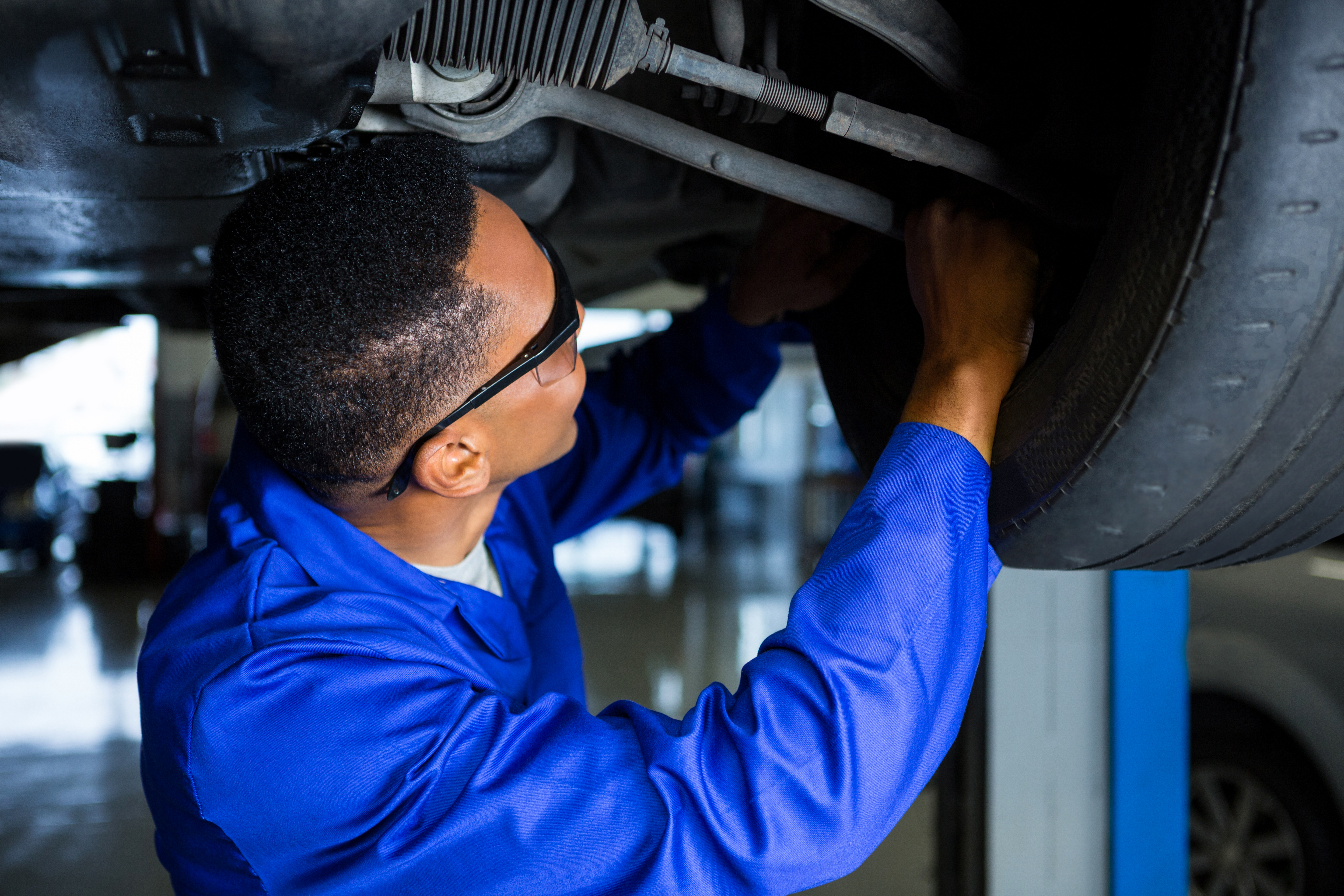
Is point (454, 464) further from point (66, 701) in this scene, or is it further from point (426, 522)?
point (66, 701)

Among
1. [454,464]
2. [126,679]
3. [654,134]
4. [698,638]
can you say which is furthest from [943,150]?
[126,679]

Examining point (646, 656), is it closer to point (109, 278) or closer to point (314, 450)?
point (109, 278)

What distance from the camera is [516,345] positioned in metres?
0.83

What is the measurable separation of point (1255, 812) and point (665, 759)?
164 cm

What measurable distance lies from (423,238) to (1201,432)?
0.57m

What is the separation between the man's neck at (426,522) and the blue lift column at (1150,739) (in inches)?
49.0

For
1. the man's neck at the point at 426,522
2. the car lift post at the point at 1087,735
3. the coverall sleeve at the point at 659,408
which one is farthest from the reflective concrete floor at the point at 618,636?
the man's neck at the point at 426,522

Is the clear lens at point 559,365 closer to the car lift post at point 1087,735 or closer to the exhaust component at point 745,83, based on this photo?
the exhaust component at point 745,83

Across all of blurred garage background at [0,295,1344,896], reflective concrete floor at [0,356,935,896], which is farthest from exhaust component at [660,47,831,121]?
reflective concrete floor at [0,356,935,896]

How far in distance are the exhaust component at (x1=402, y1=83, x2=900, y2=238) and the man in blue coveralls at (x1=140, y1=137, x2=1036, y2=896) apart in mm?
45

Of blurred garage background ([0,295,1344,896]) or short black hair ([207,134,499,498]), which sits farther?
blurred garage background ([0,295,1344,896])

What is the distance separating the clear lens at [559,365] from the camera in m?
0.86

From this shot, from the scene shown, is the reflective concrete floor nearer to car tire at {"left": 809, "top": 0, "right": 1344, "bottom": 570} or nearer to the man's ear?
the man's ear

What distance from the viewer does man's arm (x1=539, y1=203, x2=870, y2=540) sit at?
1004 mm
